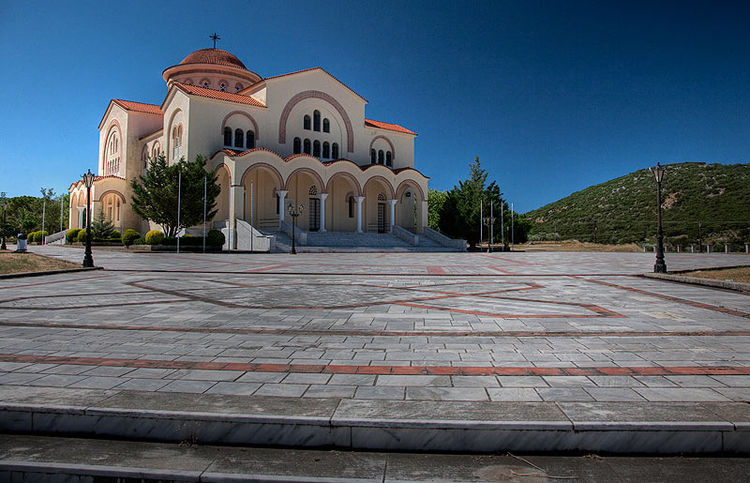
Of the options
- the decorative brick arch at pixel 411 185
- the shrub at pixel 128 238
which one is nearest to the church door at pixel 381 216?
the decorative brick arch at pixel 411 185

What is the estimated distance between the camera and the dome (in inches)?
1816

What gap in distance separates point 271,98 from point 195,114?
22.4ft

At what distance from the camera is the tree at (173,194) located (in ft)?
105

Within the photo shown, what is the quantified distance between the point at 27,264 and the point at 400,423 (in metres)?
16.5

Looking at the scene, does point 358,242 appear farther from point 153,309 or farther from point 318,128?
point 153,309

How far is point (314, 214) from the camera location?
142ft

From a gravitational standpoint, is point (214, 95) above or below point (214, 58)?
below

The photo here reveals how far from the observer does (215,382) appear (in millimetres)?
3809

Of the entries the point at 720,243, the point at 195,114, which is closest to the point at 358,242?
the point at 195,114

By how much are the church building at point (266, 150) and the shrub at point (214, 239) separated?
1.37 m

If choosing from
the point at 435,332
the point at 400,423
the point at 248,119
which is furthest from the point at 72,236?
the point at 400,423

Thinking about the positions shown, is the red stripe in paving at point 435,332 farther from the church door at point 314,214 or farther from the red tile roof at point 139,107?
the red tile roof at point 139,107

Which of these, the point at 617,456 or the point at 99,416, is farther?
the point at 99,416

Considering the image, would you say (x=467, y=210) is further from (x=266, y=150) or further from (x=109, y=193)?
(x=109, y=193)
